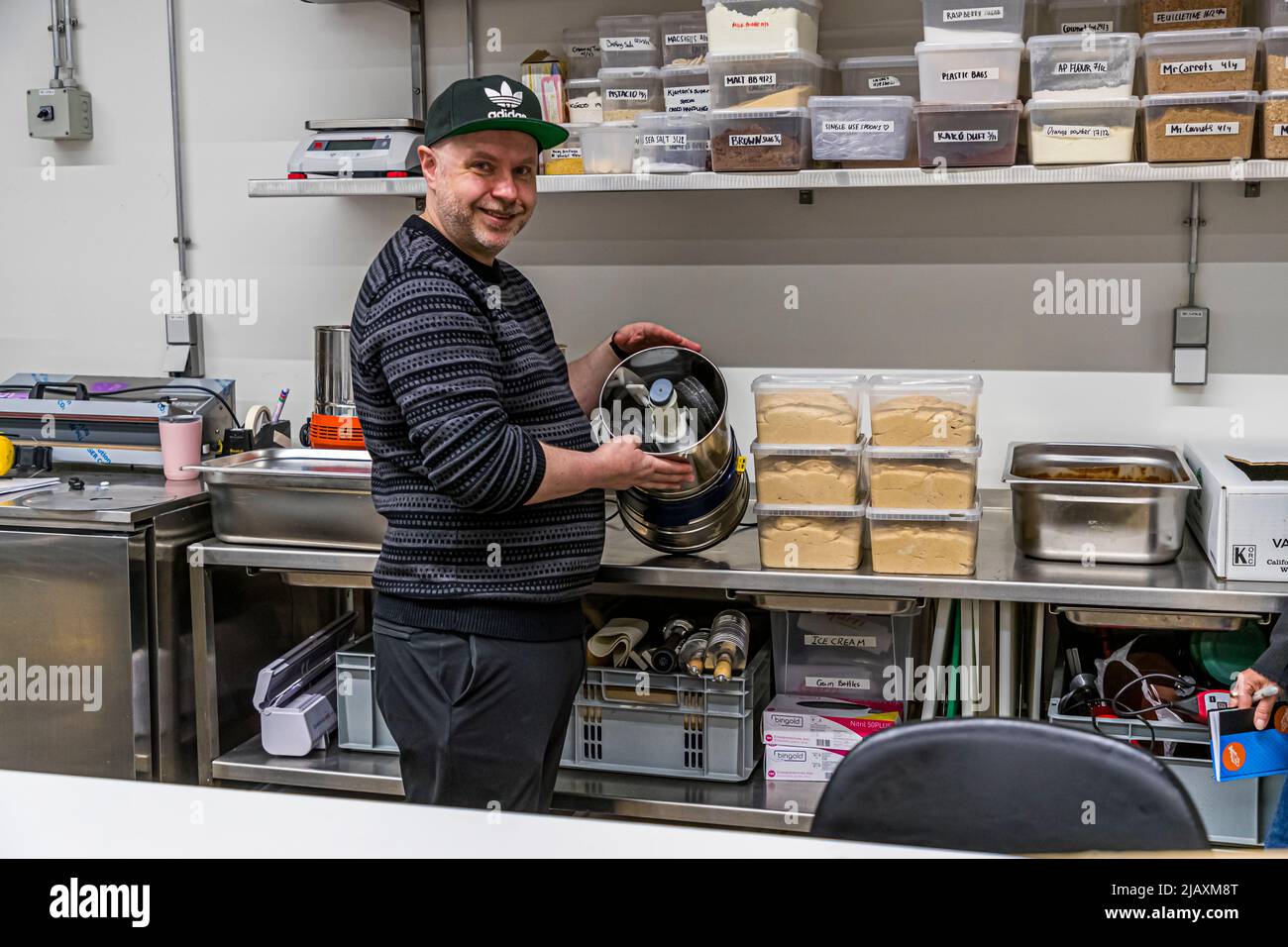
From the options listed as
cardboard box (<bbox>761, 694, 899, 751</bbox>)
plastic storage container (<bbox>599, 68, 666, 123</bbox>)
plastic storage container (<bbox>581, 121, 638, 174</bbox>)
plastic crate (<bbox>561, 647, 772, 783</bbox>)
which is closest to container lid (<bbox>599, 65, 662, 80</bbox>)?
plastic storage container (<bbox>599, 68, 666, 123</bbox>)

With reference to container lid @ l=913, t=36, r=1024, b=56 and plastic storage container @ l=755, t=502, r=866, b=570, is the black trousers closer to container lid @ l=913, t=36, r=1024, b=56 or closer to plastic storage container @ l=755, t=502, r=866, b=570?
plastic storage container @ l=755, t=502, r=866, b=570

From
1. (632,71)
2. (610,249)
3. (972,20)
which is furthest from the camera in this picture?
(610,249)

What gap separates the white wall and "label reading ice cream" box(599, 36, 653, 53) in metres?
0.30

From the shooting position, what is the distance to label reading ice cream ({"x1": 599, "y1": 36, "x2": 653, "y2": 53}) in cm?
282

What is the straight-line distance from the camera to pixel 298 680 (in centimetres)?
293

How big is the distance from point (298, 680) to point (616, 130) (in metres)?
1.47

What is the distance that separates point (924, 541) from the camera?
2402 millimetres

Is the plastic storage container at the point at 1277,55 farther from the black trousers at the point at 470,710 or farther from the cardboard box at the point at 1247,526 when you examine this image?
the black trousers at the point at 470,710

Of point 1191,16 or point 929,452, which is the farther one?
point 1191,16

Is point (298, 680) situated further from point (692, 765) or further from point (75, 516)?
point (692, 765)

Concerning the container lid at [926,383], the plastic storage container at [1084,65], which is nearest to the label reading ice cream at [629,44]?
the plastic storage container at [1084,65]

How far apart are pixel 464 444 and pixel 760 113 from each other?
1.10 meters

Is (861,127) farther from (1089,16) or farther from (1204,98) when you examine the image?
(1204,98)

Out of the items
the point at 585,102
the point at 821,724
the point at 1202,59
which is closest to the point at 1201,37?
the point at 1202,59
